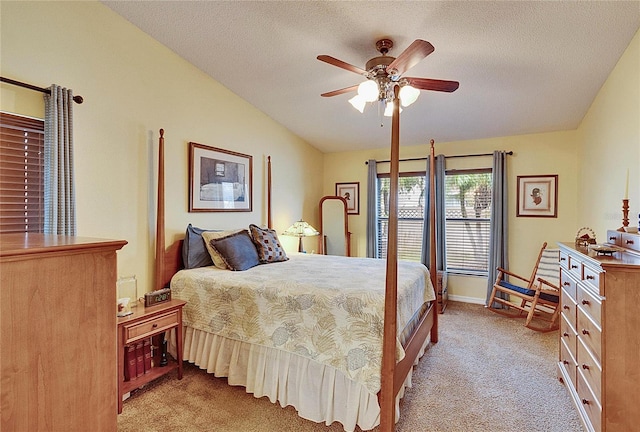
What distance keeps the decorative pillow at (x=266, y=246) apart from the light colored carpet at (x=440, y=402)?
1.12m

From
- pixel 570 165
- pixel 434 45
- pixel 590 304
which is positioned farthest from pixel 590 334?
pixel 570 165

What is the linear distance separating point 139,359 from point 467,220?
13.7 ft

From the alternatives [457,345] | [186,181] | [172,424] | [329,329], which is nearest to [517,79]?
[457,345]

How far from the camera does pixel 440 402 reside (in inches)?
84.8

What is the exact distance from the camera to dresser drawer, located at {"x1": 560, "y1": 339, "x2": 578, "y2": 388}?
2.06 meters

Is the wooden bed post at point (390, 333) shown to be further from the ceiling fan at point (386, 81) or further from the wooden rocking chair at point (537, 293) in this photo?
the wooden rocking chair at point (537, 293)

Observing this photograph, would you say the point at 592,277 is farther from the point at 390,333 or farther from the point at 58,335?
the point at 58,335

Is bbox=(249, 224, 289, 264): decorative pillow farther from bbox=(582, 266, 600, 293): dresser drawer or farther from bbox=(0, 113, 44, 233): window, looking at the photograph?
bbox=(582, 266, 600, 293): dresser drawer

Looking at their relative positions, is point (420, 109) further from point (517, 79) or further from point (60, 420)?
point (60, 420)

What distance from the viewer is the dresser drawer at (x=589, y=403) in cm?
160

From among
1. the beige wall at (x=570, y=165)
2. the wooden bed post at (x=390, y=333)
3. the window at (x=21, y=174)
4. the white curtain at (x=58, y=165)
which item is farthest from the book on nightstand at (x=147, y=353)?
the beige wall at (x=570, y=165)

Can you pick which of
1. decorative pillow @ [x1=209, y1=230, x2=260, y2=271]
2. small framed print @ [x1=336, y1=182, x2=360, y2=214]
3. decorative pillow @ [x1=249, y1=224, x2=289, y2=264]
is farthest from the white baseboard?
decorative pillow @ [x1=209, y1=230, x2=260, y2=271]

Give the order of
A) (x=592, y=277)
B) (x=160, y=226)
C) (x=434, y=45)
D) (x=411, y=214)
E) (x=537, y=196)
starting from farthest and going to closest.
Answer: (x=411, y=214) → (x=537, y=196) → (x=160, y=226) → (x=434, y=45) → (x=592, y=277)

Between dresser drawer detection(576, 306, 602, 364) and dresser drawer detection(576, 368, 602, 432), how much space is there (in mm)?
235
